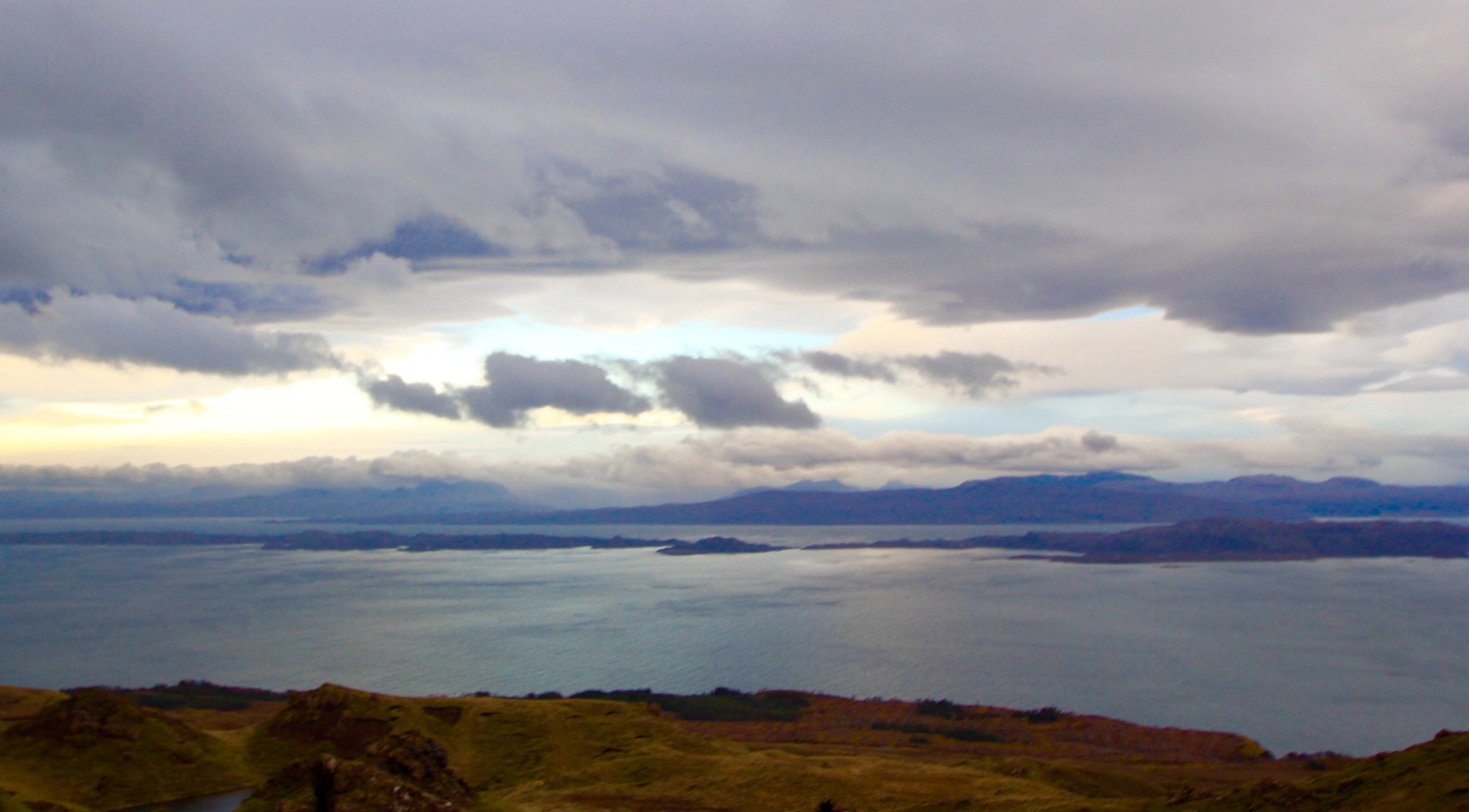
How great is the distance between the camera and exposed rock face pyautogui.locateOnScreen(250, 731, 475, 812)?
989 inches

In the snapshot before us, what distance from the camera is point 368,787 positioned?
25594 mm

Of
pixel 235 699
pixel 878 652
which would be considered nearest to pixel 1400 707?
pixel 878 652

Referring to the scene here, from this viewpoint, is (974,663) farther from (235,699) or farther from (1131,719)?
(235,699)

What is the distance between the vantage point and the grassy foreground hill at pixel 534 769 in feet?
85.1

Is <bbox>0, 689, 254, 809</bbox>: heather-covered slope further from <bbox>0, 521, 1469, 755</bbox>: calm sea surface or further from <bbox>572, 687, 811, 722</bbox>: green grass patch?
<bbox>0, 521, 1469, 755</bbox>: calm sea surface

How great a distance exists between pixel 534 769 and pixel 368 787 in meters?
23.0

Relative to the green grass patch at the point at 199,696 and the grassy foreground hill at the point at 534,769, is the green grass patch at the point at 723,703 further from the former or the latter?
the green grass patch at the point at 199,696

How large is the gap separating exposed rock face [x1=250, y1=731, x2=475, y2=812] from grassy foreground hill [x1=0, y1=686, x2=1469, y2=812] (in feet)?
0.20

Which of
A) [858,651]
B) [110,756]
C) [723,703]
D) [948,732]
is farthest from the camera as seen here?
[858,651]

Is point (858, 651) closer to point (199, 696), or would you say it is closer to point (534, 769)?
point (199, 696)

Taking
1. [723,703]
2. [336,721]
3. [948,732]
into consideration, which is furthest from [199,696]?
[948,732]

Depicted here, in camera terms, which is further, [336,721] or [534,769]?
[336,721]

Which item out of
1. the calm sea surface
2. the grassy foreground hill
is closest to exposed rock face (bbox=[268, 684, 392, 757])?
the grassy foreground hill

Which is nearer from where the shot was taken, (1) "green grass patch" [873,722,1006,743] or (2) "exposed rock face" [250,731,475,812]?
(2) "exposed rock face" [250,731,475,812]
